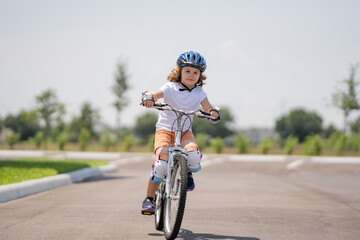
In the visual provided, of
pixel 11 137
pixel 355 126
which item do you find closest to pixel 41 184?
pixel 11 137

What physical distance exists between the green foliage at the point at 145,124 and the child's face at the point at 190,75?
95.1 m

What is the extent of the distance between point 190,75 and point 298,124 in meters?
82.7

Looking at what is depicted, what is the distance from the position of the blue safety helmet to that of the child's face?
3.1 inches

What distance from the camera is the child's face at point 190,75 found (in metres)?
5.04

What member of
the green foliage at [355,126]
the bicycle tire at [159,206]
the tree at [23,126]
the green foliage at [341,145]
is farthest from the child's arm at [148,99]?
the tree at [23,126]

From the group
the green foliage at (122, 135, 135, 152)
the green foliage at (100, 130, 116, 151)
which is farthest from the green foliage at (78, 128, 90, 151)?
the green foliage at (122, 135, 135, 152)

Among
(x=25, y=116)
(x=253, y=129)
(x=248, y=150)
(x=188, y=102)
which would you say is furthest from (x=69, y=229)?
(x=253, y=129)

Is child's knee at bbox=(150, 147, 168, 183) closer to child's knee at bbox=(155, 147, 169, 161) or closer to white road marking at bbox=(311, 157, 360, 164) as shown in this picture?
child's knee at bbox=(155, 147, 169, 161)

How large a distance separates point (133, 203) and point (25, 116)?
30.3m

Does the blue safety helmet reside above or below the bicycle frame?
above

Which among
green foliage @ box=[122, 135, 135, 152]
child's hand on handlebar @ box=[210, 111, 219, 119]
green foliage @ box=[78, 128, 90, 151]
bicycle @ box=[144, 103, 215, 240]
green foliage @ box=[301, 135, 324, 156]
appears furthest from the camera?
green foliage @ box=[122, 135, 135, 152]

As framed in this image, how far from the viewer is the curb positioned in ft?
24.1

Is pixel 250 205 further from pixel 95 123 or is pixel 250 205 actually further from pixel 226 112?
pixel 226 112

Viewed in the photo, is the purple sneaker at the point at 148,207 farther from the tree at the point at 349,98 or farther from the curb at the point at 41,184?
the tree at the point at 349,98
